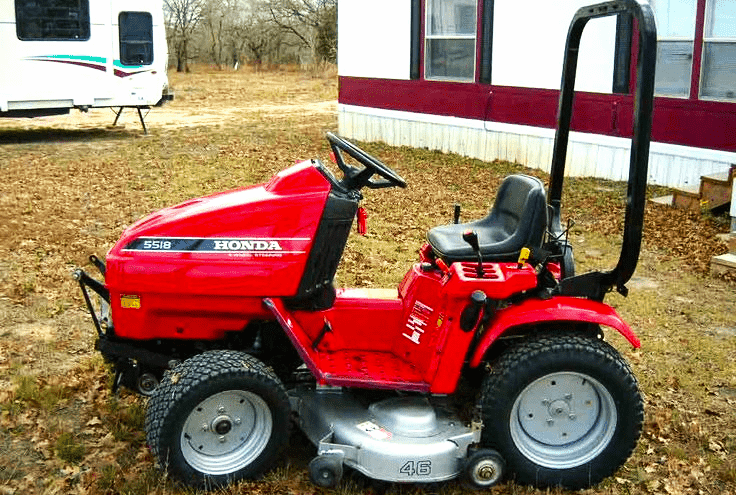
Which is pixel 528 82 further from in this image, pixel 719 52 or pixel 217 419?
pixel 217 419

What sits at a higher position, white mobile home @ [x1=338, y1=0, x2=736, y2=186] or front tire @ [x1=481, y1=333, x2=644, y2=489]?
white mobile home @ [x1=338, y1=0, x2=736, y2=186]

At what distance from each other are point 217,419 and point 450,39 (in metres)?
10.6

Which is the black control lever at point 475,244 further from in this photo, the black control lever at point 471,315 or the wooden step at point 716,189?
the wooden step at point 716,189

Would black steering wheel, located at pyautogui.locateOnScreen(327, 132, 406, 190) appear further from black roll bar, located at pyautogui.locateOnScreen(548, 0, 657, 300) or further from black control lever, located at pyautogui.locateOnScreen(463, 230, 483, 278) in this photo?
black roll bar, located at pyautogui.locateOnScreen(548, 0, 657, 300)

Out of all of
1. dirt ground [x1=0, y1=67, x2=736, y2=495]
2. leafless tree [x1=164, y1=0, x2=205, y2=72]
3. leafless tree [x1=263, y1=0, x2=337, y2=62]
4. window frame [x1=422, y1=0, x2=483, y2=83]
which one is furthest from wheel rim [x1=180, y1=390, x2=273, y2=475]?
leafless tree [x1=164, y1=0, x2=205, y2=72]

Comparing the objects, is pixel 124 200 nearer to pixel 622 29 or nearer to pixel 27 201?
pixel 27 201

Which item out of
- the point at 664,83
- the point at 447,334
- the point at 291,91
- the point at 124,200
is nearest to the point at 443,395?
the point at 447,334

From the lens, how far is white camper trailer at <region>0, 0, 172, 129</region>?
579 inches

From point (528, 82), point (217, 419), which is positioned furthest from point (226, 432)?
point (528, 82)

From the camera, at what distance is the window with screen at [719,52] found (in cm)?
988

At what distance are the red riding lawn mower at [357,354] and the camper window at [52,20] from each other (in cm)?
1229

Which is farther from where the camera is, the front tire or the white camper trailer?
the white camper trailer

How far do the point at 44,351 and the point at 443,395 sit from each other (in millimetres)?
2715

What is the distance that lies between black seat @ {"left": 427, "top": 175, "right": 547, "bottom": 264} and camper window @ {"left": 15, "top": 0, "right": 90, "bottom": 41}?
41.5 feet
